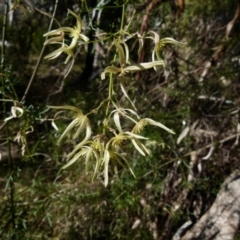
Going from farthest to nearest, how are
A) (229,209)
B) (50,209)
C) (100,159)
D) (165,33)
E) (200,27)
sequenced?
(200,27) → (165,33) → (50,209) → (229,209) → (100,159)

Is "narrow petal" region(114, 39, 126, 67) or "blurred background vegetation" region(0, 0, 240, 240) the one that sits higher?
"narrow petal" region(114, 39, 126, 67)

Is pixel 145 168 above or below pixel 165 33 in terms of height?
below

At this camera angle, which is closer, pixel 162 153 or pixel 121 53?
pixel 121 53

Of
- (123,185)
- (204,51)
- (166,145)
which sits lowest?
(123,185)

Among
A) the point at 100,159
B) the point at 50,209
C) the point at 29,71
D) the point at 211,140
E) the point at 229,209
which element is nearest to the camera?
the point at 100,159

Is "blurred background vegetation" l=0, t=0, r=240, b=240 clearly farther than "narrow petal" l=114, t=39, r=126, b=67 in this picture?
Yes

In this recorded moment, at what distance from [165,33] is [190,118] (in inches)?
16.8

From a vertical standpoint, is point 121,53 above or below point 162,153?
above

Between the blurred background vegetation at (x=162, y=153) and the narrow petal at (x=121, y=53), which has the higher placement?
the narrow petal at (x=121, y=53)

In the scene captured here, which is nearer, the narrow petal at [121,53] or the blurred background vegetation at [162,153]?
the narrow petal at [121,53]

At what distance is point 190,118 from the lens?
7.34 feet

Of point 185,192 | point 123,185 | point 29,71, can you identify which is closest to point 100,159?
point 123,185

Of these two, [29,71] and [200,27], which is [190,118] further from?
[29,71]

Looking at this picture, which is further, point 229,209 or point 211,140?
point 211,140
